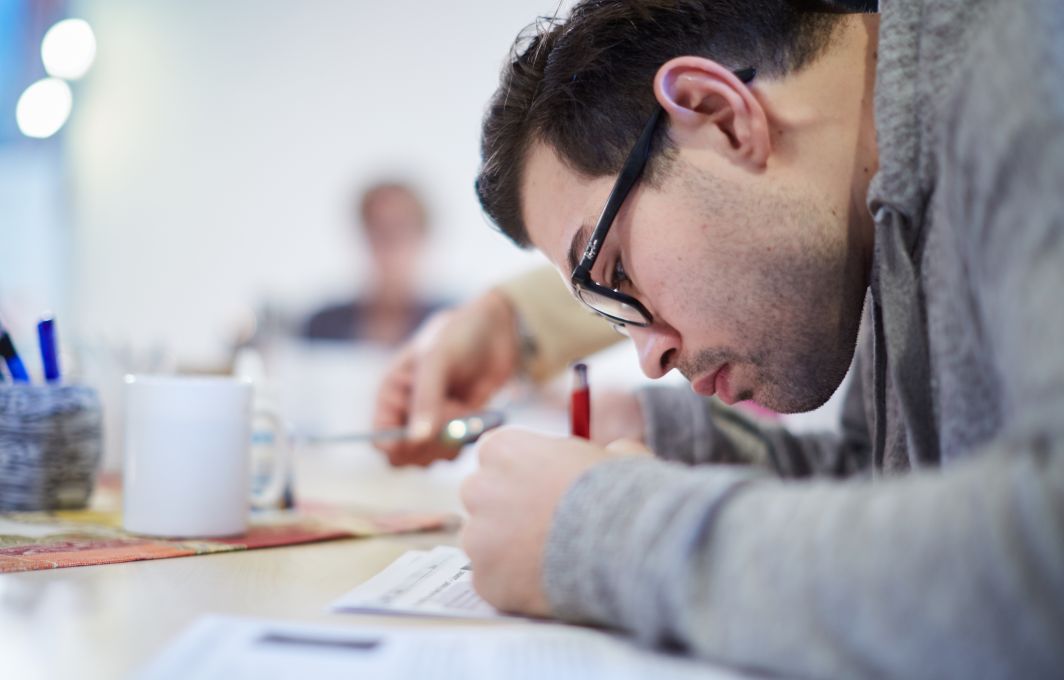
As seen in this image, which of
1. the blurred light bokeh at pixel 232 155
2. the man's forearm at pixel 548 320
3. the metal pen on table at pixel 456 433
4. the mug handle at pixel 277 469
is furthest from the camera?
the blurred light bokeh at pixel 232 155

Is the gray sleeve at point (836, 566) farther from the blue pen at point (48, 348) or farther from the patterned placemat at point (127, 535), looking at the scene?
the blue pen at point (48, 348)

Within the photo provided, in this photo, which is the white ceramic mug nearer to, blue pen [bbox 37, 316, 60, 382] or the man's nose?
blue pen [bbox 37, 316, 60, 382]

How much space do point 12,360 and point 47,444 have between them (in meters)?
0.10

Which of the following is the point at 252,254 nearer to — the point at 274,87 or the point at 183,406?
the point at 274,87

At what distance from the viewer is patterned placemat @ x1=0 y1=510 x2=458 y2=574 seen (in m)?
0.77

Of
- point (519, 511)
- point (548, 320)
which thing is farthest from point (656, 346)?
point (548, 320)

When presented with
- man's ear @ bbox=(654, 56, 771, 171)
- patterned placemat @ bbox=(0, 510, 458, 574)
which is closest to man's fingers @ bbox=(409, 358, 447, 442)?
patterned placemat @ bbox=(0, 510, 458, 574)

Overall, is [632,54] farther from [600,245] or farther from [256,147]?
[256,147]

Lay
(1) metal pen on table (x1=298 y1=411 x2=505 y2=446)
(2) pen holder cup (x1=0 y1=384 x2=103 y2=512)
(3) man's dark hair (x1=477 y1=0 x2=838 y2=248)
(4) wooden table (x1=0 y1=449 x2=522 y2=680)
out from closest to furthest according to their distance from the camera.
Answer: (4) wooden table (x1=0 y1=449 x2=522 y2=680), (3) man's dark hair (x1=477 y1=0 x2=838 y2=248), (2) pen holder cup (x1=0 y1=384 x2=103 y2=512), (1) metal pen on table (x1=298 y1=411 x2=505 y2=446)

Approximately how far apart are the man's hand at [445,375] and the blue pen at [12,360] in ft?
1.59

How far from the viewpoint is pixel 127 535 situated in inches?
35.3

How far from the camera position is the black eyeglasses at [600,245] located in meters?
0.86

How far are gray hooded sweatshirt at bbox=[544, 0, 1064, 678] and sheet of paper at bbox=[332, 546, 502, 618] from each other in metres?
0.09

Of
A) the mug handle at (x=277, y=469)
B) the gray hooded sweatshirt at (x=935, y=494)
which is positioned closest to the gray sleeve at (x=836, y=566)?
the gray hooded sweatshirt at (x=935, y=494)
